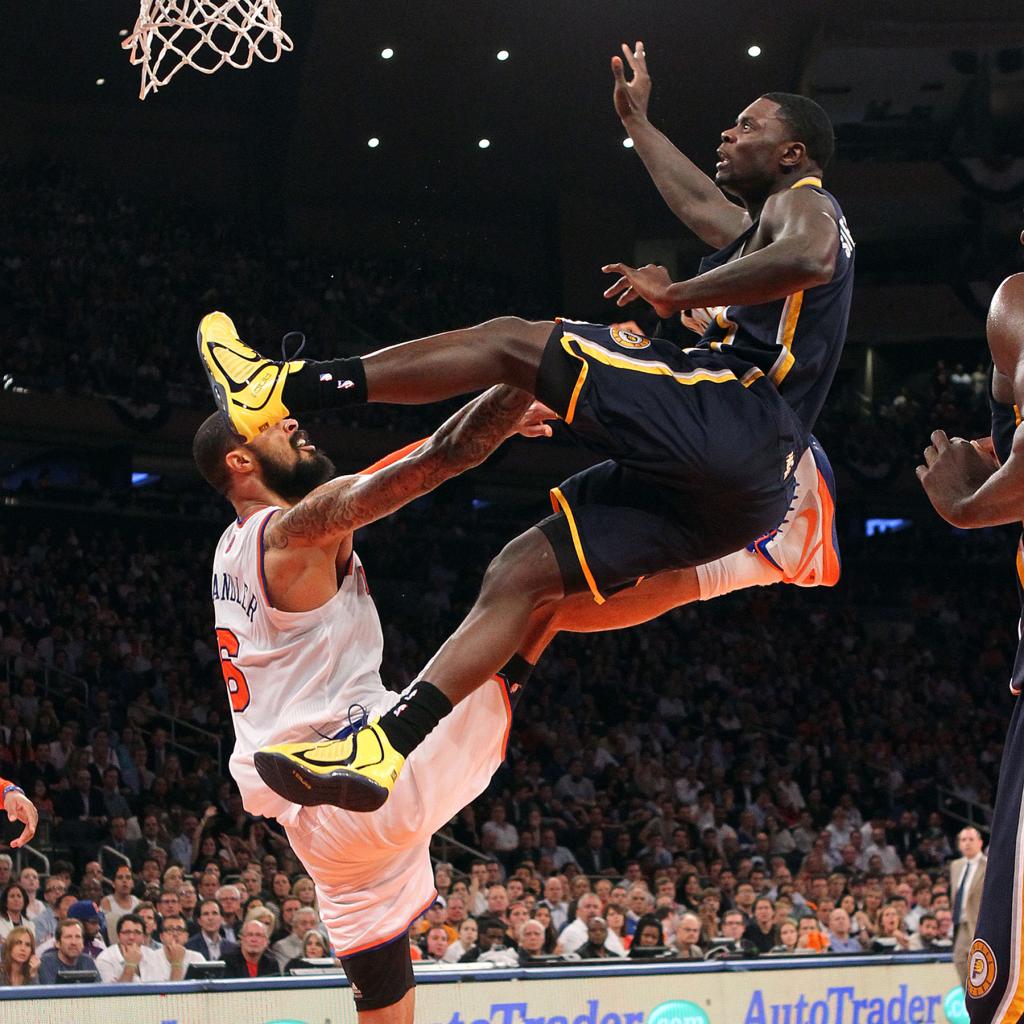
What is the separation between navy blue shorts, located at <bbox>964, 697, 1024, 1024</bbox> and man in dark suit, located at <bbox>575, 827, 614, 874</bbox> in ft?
39.4

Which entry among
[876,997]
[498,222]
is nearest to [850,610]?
[498,222]

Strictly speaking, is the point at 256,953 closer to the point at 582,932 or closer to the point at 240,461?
the point at 582,932

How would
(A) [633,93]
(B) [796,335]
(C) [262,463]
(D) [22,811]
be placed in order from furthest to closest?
(D) [22,811] → (A) [633,93] → (C) [262,463] → (B) [796,335]

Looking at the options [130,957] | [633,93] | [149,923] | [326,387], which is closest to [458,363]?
[326,387]

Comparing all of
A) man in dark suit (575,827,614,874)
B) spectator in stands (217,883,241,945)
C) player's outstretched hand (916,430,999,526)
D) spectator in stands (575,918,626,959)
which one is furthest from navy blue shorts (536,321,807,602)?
man in dark suit (575,827,614,874)

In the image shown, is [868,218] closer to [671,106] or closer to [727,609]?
[671,106]

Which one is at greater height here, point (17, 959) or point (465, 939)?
point (17, 959)

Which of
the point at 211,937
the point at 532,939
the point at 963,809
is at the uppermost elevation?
the point at 211,937

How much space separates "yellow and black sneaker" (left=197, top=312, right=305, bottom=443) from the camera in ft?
12.4

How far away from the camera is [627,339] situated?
3.98 meters

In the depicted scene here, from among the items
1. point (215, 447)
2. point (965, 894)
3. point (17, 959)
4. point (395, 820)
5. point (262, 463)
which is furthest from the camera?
point (965, 894)

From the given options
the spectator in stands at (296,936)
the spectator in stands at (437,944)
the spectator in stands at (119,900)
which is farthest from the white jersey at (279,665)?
the spectator in stands at (119,900)

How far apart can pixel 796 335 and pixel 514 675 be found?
4.38ft

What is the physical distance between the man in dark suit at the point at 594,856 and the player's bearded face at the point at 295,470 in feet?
35.7
